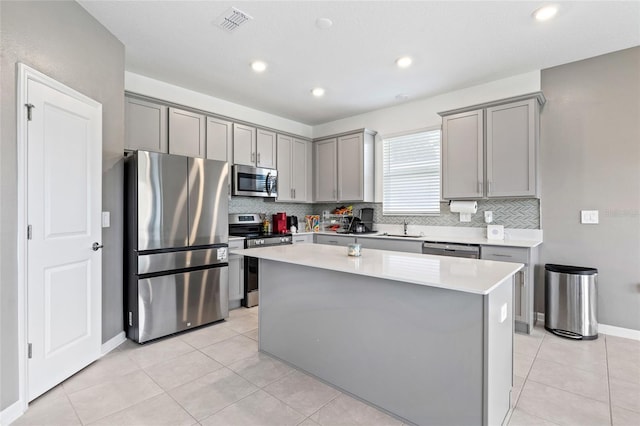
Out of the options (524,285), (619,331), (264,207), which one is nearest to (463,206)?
(524,285)

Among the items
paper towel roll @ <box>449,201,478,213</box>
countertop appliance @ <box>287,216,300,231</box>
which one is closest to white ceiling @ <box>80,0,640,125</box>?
paper towel roll @ <box>449,201,478,213</box>

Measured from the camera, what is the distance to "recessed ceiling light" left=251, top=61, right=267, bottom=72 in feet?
10.9

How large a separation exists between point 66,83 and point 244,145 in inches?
91.4

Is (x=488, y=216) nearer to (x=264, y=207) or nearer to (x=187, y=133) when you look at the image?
(x=264, y=207)

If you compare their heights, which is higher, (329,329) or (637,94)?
(637,94)

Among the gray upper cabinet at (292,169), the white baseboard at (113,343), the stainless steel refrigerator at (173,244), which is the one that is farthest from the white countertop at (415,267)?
the gray upper cabinet at (292,169)

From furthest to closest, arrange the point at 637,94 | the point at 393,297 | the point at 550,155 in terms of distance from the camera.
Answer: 1. the point at 550,155
2. the point at 637,94
3. the point at 393,297

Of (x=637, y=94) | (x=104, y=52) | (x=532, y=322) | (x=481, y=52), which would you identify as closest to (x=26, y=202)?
(x=104, y=52)

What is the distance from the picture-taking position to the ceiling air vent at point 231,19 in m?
2.48

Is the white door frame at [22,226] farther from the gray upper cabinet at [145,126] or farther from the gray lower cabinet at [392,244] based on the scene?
the gray lower cabinet at [392,244]

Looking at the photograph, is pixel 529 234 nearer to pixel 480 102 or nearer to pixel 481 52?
pixel 480 102

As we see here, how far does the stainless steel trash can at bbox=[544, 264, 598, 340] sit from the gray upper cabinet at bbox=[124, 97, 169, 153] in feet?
14.9

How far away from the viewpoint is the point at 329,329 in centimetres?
221

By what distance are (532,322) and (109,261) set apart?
13.7 feet
